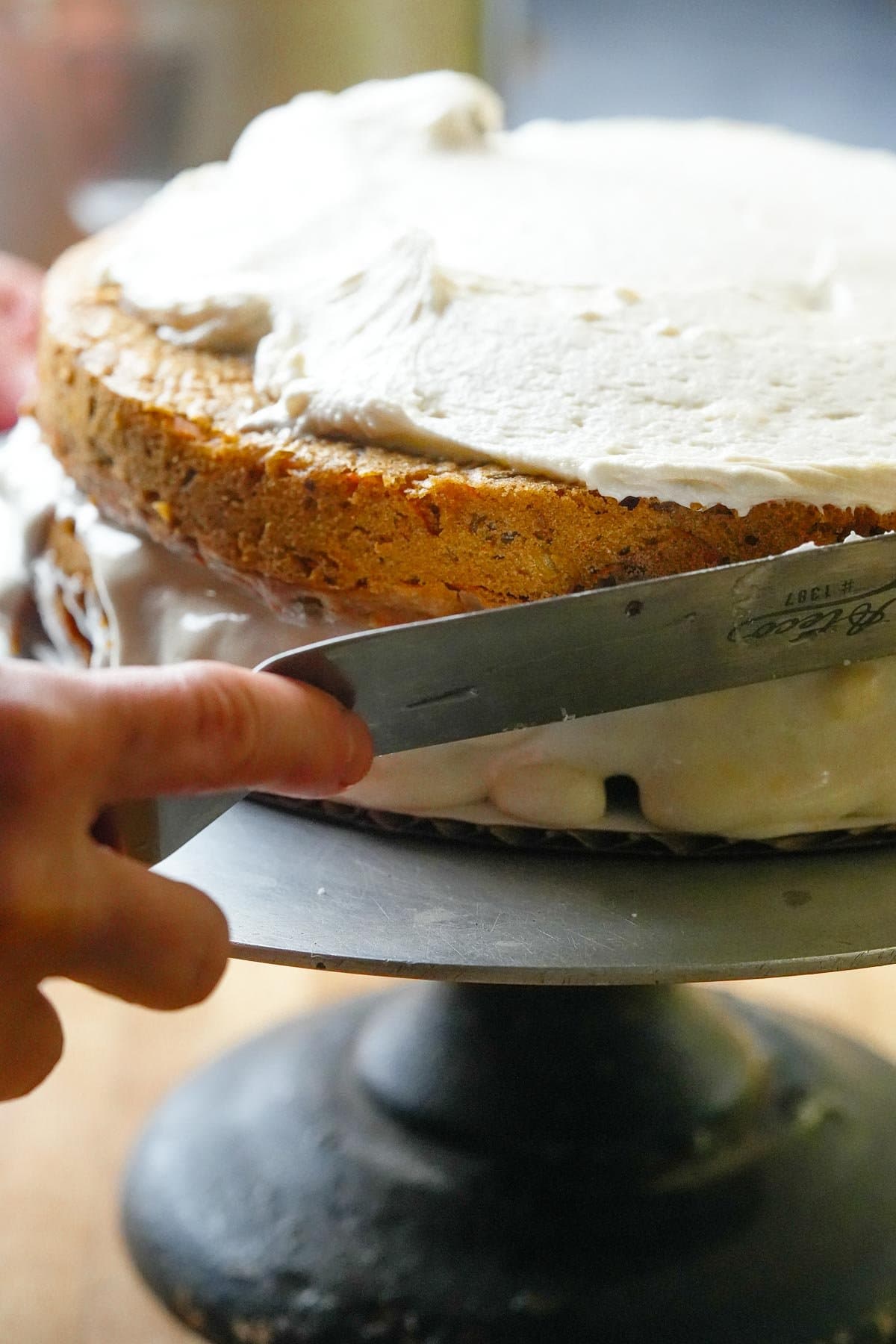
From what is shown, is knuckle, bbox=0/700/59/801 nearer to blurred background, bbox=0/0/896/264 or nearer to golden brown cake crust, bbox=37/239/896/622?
golden brown cake crust, bbox=37/239/896/622

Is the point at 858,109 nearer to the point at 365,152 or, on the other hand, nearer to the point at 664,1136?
the point at 365,152

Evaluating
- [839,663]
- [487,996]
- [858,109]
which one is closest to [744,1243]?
[487,996]

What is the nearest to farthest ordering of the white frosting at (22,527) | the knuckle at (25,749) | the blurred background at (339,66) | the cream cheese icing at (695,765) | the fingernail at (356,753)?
the knuckle at (25,749) < the fingernail at (356,753) < the cream cheese icing at (695,765) < the white frosting at (22,527) < the blurred background at (339,66)

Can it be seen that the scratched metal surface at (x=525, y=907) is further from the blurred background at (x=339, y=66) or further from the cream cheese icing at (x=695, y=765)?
the blurred background at (x=339, y=66)

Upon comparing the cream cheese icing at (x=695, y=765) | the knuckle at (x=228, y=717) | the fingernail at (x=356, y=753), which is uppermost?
the knuckle at (x=228, y=717)

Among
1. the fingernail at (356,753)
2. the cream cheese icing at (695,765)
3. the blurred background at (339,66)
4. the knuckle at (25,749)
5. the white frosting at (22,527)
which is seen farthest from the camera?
the blurred background at (339,66)

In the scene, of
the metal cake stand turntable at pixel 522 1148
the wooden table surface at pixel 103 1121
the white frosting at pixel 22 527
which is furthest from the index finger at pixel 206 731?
the wooden table surface at pixel 103 1121

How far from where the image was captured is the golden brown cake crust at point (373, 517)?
691mm

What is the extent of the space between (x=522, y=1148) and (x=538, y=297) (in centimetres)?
56

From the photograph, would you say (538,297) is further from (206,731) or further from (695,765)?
(206,731)

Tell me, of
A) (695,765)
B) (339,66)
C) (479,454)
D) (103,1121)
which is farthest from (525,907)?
(339,66)

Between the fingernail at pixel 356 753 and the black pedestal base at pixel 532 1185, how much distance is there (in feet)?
1.52

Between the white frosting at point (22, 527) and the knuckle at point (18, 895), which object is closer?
the knuckle at point (18, 895)

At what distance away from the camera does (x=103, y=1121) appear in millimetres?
1204
